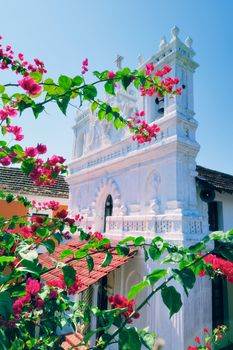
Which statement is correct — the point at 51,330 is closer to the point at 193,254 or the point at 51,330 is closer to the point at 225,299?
the point at 193,254

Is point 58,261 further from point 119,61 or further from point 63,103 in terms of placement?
point 119,61

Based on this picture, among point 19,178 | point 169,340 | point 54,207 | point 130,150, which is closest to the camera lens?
point 54,207

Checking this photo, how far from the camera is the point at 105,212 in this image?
376 inches

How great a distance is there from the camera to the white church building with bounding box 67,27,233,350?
577 centimetres

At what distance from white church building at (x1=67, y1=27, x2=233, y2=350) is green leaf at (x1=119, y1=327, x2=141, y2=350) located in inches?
191

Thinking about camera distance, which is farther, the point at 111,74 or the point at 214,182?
the point at 214,182

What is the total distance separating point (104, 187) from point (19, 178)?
23.1ft

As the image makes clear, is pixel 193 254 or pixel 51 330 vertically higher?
pixel 193 254

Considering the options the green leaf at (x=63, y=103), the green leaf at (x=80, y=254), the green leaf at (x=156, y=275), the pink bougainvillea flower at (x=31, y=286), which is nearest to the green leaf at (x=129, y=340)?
the green leaf at (x=156, y=275)

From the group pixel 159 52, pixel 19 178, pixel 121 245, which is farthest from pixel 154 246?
pixel 19 178

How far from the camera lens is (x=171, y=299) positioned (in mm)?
1054

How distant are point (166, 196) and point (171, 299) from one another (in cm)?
565

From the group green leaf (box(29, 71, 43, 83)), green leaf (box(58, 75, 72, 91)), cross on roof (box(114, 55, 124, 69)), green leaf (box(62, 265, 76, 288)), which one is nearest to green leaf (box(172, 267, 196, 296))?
green leaf (box(62, 265, 76, 288))

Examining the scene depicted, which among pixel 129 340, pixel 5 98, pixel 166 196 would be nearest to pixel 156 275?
pixel 129 340
